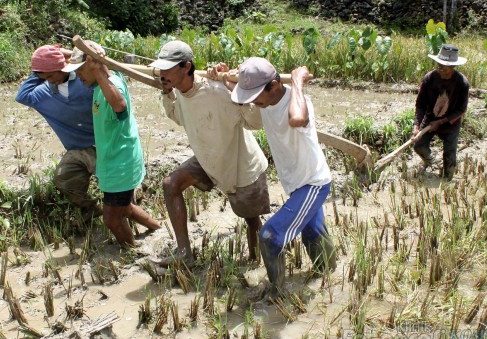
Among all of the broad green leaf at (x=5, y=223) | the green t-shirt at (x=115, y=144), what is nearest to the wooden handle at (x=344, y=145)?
the green t-shirt at (x=115, y=144)

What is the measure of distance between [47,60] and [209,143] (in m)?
1.15

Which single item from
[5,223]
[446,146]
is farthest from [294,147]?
[446,146]

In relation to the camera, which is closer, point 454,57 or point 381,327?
point 381,327

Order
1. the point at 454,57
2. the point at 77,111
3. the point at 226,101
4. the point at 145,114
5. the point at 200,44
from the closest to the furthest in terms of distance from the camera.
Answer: the point at 226,101, the point at 77,111, the point at 454,57, the point at 145,114, the point at 200,44

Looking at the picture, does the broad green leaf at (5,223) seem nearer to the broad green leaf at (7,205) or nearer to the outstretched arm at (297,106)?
the broad green leaf at (7,205)

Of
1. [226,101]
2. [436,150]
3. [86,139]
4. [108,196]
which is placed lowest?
[436,150]

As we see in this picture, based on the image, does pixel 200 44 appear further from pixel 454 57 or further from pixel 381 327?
pixel 381 327

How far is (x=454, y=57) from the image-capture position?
5293mm

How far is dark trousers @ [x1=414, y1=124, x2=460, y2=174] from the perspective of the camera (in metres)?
5.61

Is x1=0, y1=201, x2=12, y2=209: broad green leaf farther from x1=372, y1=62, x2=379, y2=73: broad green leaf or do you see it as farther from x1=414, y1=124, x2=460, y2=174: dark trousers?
x1=372, y1=62, x2=379, y2=73: broad green leaf

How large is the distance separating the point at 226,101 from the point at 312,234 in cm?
93

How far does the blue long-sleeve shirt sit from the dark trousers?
9.65 ft

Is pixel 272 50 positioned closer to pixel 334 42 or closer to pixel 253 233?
pixel 334 42

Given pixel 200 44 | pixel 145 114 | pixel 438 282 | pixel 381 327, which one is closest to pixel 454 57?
pixel 438 282
